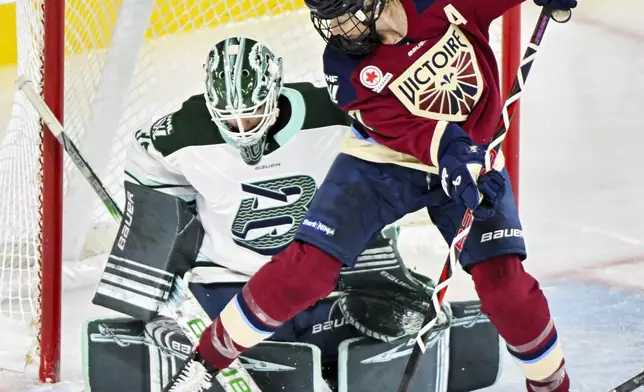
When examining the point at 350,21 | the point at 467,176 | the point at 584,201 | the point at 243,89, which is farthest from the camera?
the point at 584,201

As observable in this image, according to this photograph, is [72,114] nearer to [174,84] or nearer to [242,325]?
[174,84]

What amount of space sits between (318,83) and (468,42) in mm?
762

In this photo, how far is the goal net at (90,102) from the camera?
7.91ft

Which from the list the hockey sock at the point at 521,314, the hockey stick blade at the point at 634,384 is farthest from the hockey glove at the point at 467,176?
the hockey stick blade at the point at 634,384

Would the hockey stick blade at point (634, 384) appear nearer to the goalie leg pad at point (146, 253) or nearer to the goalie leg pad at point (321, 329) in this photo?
the goalie leg pad at point (321, 329)

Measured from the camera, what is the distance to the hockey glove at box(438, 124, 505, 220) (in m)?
1.77

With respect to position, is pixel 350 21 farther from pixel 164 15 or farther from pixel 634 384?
pixel 164 15

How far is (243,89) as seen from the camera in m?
2.13

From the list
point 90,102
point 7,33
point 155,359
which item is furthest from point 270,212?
point 7,33

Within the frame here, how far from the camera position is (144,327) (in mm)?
2262

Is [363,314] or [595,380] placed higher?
[363,314]

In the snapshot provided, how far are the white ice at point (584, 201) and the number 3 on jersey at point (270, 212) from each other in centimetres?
53

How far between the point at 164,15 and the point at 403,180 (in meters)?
1.17

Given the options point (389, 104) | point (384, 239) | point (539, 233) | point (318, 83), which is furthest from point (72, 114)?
point (539, 233)
